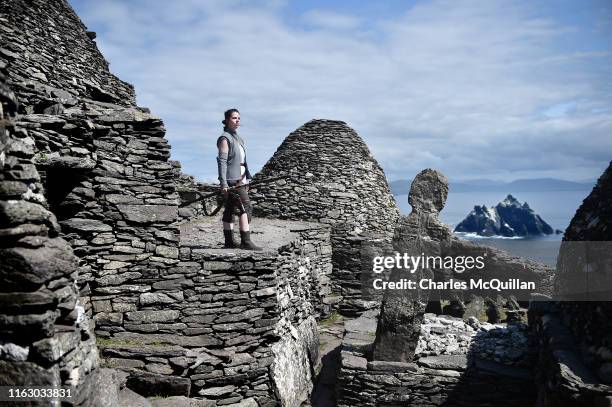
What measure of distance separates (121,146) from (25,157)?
2.93 metres

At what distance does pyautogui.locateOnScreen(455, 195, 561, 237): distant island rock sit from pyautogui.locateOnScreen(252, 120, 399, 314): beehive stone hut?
95.9 m

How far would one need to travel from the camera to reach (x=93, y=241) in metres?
6.70

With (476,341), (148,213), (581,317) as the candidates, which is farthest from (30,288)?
(476,341)

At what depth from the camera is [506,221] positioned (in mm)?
108250

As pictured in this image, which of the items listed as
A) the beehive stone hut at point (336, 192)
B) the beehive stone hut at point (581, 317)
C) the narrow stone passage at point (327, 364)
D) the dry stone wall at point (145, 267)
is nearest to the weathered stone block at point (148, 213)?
the dry stone wall at point (145, 267)

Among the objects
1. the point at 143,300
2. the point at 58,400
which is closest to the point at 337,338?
the point at 143,300

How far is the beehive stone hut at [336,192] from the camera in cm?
1703

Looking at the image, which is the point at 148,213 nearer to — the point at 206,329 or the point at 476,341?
the point at 206,329

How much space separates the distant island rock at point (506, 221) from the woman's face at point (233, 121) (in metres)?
108

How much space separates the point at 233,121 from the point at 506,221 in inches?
4458

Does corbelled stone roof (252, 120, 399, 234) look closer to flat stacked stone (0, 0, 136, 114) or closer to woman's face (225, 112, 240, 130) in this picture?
flat stacked stone (0, 0, 136, 114)

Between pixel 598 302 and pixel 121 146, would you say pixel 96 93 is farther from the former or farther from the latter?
pixel 598 302

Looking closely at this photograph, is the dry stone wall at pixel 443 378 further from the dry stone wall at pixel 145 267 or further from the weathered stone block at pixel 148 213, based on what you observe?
the weathered stone block at pixel 148 213

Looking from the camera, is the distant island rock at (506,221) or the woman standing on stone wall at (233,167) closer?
the woman standing on stone wall at (233,167)
